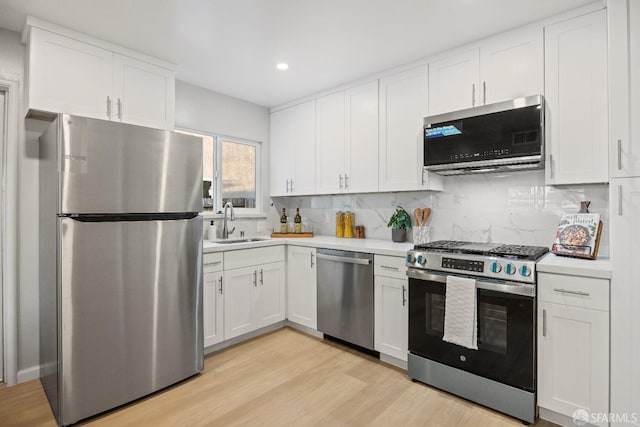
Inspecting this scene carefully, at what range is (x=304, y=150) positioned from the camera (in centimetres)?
379

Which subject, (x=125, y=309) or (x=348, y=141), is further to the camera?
(x=348, y=141)

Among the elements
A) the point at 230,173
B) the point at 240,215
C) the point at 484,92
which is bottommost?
the point at 240,215

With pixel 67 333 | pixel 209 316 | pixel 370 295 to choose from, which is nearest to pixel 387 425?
pixel 370 295

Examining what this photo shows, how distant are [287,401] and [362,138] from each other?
2.31 meters

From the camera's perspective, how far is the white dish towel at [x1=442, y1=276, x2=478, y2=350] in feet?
6.96

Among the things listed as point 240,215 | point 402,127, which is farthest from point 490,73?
point 240,215

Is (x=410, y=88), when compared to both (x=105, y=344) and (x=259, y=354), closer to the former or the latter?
(x=259, y=354)

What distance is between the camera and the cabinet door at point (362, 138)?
3160mm

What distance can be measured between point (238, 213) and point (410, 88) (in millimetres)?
2275

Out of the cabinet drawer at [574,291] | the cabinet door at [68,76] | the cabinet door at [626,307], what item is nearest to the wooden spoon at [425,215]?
the cabinet drawer at [574,291]

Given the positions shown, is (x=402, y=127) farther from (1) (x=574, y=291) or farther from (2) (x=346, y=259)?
(1) (x=574, y=291)

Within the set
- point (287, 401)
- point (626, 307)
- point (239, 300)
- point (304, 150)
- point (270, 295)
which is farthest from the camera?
point (304, 150)

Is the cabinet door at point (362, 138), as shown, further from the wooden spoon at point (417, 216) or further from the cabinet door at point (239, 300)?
the cabinet door at point (239, 300)

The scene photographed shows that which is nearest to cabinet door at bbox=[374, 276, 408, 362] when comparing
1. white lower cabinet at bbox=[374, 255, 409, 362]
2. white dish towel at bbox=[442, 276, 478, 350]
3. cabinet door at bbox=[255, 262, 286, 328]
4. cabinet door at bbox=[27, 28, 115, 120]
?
white lower cabinet at bbox=[374, 255, 409, 362]
